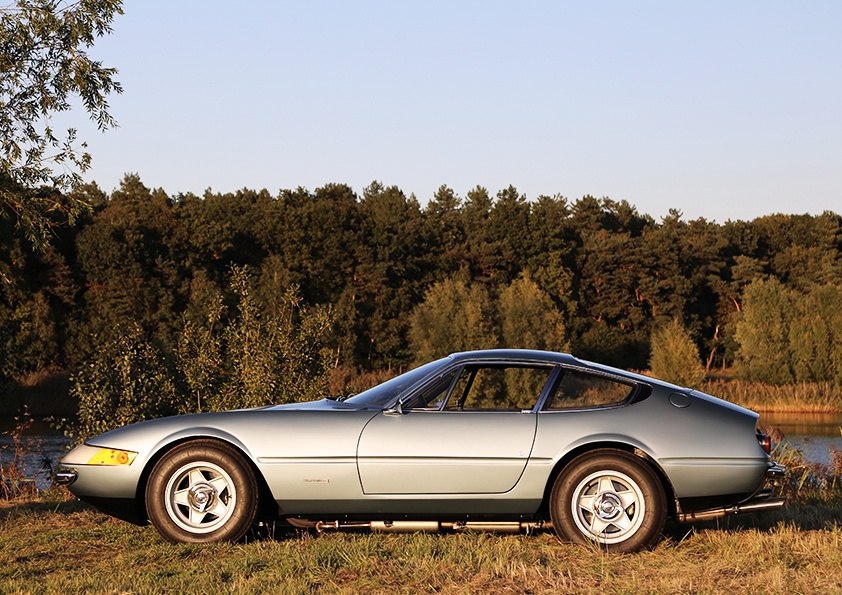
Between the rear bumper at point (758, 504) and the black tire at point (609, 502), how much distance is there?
302 mm

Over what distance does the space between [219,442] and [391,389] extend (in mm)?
1237

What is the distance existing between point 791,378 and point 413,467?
6010cm

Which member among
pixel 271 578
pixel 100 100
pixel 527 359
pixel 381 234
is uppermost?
pixel 381 234

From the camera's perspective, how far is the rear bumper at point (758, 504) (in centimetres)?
748

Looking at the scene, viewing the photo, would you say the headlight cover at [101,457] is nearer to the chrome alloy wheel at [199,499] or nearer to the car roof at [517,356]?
the chrome alloy wheel at [199,499]

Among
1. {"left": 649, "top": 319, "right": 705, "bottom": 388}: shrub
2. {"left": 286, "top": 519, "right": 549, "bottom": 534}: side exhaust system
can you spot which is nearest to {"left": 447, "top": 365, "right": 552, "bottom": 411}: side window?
{"left": 286, "top": 519, "right": 549, "bottom": 534}: side exhaust system

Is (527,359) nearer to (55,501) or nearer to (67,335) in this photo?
(55,501)

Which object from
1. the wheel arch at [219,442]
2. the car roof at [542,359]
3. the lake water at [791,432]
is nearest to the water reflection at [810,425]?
the lake water at [791,432]

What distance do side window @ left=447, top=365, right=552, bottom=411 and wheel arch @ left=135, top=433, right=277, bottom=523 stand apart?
53.2 inches

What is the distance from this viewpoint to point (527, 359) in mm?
7938

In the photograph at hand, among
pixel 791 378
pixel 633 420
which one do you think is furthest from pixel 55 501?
pixel 791 378

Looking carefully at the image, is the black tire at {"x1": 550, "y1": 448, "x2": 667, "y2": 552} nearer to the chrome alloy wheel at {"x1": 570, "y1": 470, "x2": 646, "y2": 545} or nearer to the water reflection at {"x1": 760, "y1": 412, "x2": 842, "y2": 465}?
the chrome alloy wheel at {"x1": 570, "y1": 470, "x2": 646, "y2": 545}

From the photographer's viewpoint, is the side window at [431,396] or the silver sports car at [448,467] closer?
the silver sports car at [448,467]

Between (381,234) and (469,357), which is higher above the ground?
(381,234)
